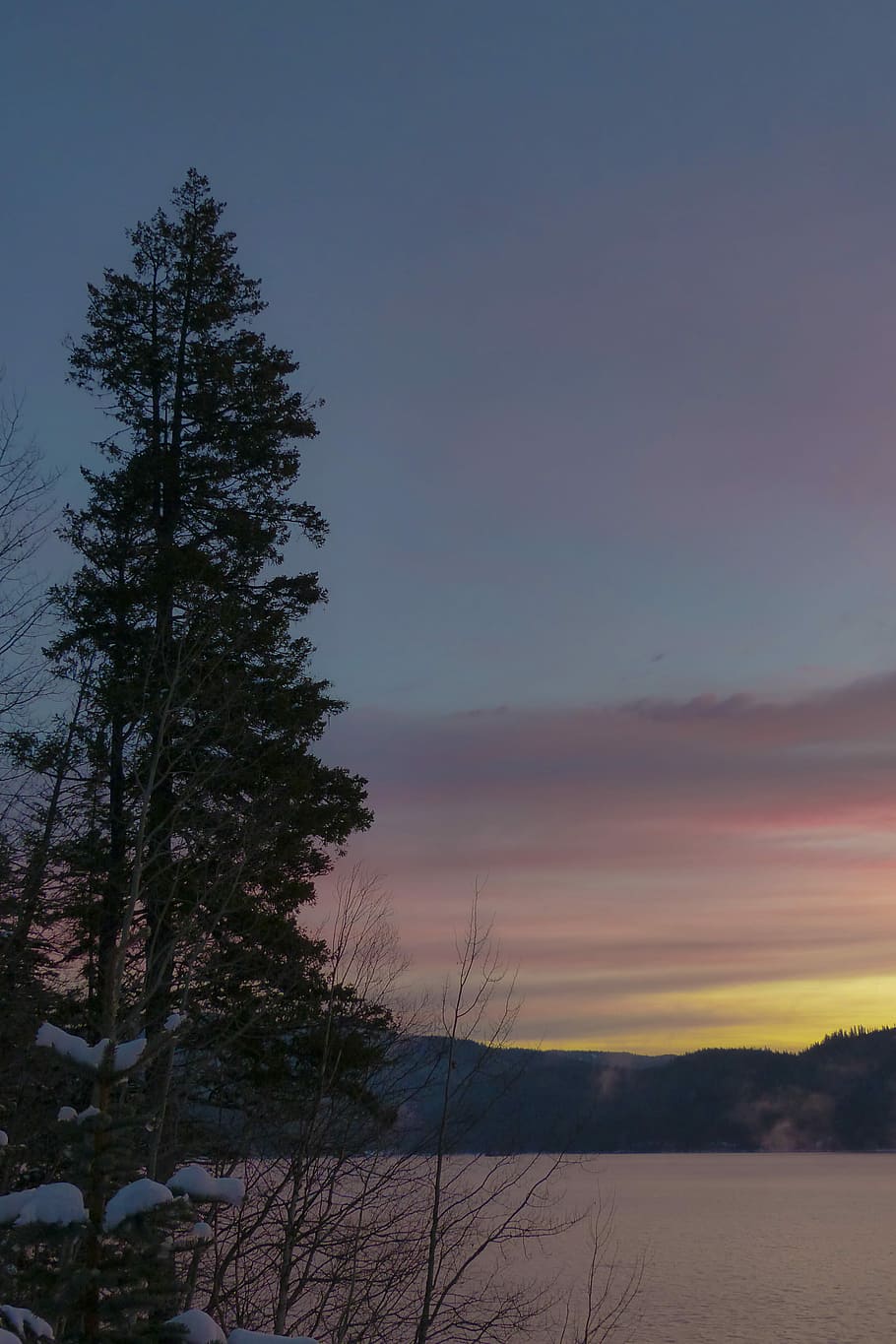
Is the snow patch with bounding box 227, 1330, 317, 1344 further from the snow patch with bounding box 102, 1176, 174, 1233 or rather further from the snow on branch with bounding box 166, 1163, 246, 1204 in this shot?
the snow patch with bounding box 102, 1176, 174, 1233

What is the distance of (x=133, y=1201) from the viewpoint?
11.7 ft

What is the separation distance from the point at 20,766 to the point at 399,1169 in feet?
24.3

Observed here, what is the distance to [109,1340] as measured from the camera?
358 centimetres

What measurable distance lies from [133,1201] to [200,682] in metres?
11.6

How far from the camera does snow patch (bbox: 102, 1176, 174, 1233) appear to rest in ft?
11.7

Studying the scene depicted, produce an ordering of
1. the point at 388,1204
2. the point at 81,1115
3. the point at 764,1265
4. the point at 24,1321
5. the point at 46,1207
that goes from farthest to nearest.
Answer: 1. the point at 764,1265
2. the point at 388,1204
3. the point at 24,1321
4. the point at 81,1115
5. the point at 46,1207

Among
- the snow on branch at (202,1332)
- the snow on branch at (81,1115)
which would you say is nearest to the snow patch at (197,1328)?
the snow on branch at (202,1332)

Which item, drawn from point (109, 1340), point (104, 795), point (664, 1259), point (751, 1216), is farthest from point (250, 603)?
point (751, 1216)

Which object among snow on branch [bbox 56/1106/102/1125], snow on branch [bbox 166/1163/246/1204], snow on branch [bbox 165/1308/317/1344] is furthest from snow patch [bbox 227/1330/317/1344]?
snow on branch [bbox 56/1106/102/1125]

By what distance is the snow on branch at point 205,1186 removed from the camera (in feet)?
12.2

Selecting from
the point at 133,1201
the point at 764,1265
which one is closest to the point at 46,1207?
the point at 133,1201

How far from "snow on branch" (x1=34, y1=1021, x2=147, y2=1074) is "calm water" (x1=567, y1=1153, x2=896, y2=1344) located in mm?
11948

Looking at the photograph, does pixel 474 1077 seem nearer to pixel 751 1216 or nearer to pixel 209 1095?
pixel 209 1095

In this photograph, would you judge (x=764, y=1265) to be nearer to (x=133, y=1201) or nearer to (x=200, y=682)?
(x=200, y=682)
